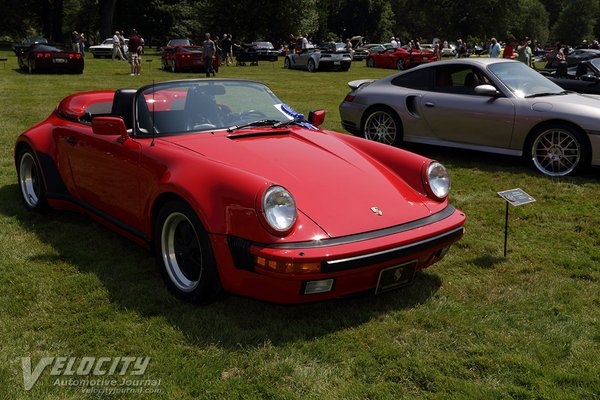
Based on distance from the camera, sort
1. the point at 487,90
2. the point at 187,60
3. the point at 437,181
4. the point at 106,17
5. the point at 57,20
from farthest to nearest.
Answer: the point at 57,20, the point at 106,17, the point at 187,60, the point at 487,90, the point at 437,181

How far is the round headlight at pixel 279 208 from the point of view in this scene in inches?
124

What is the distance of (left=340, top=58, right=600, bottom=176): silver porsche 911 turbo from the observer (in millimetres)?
6641

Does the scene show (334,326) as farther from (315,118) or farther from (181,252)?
(315,118)

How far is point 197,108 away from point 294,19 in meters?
38.5

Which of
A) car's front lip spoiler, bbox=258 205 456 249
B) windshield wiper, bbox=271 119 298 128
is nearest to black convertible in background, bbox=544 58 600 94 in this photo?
windshield wiper, bbox=271 119 298 128

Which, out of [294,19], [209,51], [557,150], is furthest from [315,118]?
[294,19]

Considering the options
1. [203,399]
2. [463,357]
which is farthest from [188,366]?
[463,357]

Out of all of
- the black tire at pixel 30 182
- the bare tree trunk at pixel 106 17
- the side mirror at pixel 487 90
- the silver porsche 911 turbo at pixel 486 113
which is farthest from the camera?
the bare tree trunk at pixel 106 17

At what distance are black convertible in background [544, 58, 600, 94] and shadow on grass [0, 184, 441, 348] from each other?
22.1 ft

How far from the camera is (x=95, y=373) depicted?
2928 mm

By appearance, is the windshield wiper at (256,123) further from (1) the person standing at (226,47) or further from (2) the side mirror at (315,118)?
(1) the person standing at (226,47)

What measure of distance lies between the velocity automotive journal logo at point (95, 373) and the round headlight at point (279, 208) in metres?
0.97

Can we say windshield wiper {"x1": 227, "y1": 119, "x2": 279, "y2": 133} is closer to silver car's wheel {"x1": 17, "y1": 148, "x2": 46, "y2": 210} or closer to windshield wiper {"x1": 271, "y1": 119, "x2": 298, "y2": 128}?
windshield wiper {"x1": 271, "y1": 119, "x2": 298, "y2": 128}

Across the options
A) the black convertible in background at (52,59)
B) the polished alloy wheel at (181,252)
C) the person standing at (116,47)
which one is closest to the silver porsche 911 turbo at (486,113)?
the polished alloy wheel at (181,252)
